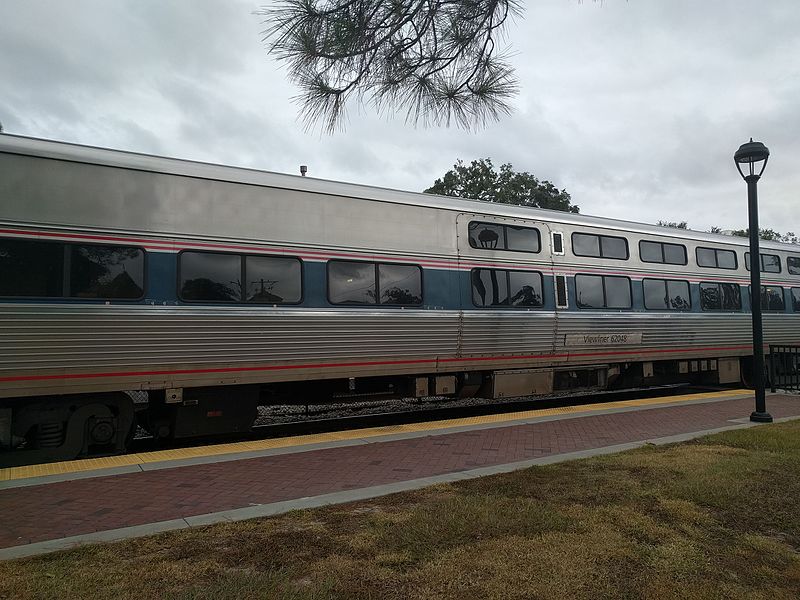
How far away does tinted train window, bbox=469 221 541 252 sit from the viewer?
998 cm

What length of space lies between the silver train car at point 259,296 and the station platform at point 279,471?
3.03 feet

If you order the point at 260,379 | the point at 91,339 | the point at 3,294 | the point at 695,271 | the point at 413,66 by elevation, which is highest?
the point at 413,66

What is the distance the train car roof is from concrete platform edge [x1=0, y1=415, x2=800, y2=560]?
176 inches

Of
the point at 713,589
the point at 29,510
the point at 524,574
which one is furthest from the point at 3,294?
the point at 713,589

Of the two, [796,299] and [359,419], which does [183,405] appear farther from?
[796,299]

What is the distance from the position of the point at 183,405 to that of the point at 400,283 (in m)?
3.56

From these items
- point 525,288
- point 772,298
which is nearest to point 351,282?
point 525,288

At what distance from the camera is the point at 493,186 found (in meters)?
36.3

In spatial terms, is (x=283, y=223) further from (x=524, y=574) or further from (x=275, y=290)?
(x=524, y=574)

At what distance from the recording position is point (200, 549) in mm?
3910

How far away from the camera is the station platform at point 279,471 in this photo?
Answer: 459 cm

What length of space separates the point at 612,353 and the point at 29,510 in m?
10.0

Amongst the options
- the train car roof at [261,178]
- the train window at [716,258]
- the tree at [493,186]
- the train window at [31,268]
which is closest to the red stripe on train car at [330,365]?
the train window at [31,268]

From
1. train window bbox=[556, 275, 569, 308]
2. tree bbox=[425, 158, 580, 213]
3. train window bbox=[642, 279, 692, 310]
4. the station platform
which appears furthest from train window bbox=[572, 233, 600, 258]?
tree bbox=[425, 158, 580, 213]
